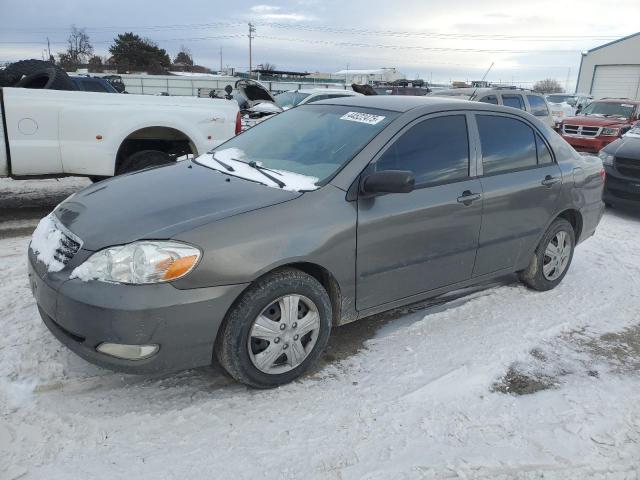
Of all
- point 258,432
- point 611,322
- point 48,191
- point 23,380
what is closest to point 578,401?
point 611,322

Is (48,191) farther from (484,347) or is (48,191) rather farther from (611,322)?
(611,322)

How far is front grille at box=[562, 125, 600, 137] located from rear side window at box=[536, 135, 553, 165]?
1120 centimetres

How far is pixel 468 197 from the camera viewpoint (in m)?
3.76

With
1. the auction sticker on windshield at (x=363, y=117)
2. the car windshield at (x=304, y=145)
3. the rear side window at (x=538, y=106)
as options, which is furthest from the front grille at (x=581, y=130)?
the auction sticker on windshield at (x=363, y=117)

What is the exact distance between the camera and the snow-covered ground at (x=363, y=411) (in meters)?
2.48

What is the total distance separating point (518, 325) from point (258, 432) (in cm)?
236

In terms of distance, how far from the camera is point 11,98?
5.63 m

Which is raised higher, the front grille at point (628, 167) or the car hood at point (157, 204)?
the car hood at point (157, 204)

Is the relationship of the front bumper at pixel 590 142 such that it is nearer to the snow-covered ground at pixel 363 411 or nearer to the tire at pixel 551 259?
the tire at pixel 551 259

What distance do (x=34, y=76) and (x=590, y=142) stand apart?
43.5ft

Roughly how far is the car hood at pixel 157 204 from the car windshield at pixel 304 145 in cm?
19

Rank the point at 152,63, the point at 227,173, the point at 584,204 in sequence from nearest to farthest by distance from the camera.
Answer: the point at 227,173 < the point at 584,204 < the point at 152,63

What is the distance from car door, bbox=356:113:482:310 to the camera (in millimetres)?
3293

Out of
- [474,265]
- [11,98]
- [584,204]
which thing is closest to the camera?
[474,265]
